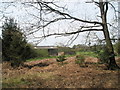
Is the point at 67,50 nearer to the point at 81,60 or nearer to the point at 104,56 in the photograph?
the point at 81,60

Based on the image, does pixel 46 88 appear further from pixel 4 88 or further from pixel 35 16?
pixel 35 16

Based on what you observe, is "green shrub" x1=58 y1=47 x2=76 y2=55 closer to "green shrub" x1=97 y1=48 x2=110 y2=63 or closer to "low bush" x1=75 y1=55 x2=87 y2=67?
"low bush" x1=75 y1=55 x2=87 y2=67

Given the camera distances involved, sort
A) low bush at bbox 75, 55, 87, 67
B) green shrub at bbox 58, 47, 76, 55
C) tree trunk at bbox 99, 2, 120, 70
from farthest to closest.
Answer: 1. low bush at bbox 75, 55, 87, 67
2. tree trunk at bbox 99, 2, 120, 70
3. green shrub at bbox 58, 47, 76, 55

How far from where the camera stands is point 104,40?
21.0ft

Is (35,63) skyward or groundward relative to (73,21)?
groundward

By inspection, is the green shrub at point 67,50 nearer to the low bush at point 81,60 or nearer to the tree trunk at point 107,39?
Answer: the low bush at point 81,60

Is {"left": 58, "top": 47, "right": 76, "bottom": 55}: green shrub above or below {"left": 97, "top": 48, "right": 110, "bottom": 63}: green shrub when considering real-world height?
above

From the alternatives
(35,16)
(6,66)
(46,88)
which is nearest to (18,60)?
(6,66)

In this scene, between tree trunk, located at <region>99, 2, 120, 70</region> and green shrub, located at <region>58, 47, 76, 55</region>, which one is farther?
tree trunk, located at <region>99, 2, 120, 70</region>

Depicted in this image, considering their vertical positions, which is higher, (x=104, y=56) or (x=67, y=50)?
(x=67, y=50)

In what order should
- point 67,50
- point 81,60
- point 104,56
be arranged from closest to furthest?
point 67,50
point 104,56
point 81,60

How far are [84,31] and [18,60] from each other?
3.57 m

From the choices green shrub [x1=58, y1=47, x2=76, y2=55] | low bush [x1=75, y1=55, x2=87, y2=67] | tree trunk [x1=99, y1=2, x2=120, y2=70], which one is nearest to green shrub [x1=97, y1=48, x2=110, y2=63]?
tree trunk [x1=99, y1=2, x2=120, y2=70]

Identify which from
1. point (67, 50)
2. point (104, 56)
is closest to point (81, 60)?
point (104, 56)
